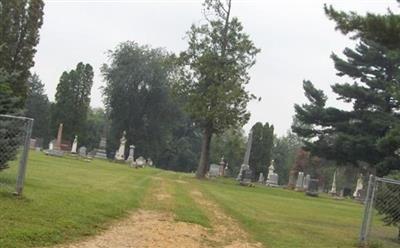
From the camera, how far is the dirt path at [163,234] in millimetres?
9453

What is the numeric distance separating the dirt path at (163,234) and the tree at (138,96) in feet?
177

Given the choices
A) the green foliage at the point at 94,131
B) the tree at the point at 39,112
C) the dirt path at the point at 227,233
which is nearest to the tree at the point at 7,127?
the dirt path at the point at 227,233

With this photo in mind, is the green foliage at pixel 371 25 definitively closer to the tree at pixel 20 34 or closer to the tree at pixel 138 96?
the tree at pixel 20 34

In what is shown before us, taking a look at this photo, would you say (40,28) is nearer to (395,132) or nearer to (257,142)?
(395,132)

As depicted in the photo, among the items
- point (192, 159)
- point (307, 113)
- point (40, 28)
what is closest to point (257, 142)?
point (192, 159)

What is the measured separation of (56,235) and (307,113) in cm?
3296

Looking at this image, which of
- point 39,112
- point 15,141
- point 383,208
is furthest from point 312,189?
point 39,112

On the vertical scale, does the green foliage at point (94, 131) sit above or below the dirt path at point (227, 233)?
above

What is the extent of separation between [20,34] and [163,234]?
50.2 ft

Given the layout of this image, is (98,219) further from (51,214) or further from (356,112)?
(356,112)

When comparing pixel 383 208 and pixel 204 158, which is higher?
pixel 204 158

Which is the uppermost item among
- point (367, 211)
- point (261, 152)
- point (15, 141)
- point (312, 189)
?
point (261, 152)

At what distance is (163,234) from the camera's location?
35.6 ft

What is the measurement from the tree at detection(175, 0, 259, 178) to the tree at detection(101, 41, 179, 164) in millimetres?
25696
